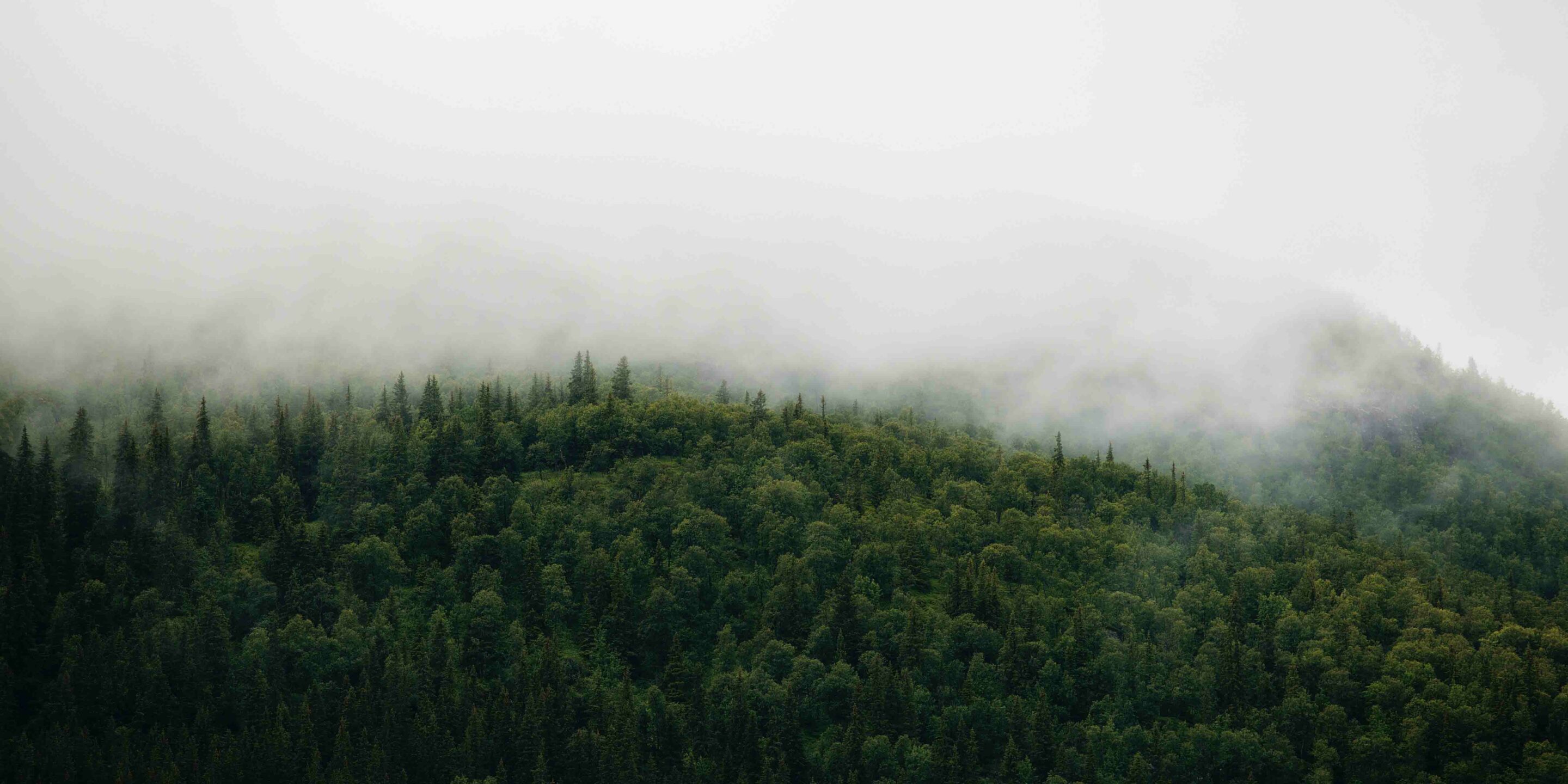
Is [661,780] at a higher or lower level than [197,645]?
lower

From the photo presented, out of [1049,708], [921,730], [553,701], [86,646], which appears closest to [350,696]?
[553,701]

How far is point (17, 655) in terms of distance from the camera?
19738 cm

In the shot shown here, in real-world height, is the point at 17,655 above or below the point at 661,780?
above

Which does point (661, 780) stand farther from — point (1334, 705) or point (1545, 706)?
point (1545, 706)

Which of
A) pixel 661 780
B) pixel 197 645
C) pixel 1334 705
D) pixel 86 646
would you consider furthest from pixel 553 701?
pixel 1334 705

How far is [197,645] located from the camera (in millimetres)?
199375

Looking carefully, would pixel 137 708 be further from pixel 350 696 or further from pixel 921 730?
pixel 921 730

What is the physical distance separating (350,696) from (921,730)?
82613 mm

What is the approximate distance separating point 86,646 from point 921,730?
405 ft

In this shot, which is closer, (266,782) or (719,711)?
(266,782)

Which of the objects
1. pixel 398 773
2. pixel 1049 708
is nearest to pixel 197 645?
pixel 398 773

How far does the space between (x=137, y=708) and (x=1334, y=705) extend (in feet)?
566

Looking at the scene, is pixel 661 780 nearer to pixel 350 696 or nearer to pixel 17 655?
pixel 350 696

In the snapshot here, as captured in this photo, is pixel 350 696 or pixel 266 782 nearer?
pixel 266 782
